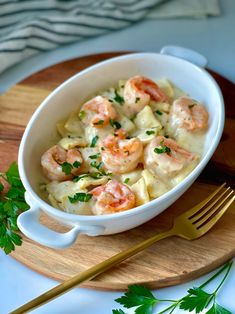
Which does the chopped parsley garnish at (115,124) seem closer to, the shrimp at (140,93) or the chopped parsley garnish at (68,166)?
the shrimp at (140,93)

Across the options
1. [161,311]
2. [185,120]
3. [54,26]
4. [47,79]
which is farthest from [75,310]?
[54,26]

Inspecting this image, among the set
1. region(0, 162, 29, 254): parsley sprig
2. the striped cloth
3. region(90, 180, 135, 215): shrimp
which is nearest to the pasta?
region(90, 180, 135, 215): shrimp

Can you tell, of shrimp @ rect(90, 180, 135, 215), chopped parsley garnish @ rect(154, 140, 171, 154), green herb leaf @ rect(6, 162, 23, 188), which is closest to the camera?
shrimp @ rect(90, 180, 135, 215)

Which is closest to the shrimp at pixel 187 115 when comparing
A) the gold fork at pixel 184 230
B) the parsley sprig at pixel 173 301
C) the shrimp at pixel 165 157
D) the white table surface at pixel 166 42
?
the shrimp at pixel 165 157

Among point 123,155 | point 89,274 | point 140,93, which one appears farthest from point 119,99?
point 89,274

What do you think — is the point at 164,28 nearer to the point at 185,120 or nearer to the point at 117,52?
the point at 117,52

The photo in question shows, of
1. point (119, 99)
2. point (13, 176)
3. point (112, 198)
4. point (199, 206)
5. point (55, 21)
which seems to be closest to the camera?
point (112, 198)

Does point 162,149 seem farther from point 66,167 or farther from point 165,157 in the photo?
point 66,167

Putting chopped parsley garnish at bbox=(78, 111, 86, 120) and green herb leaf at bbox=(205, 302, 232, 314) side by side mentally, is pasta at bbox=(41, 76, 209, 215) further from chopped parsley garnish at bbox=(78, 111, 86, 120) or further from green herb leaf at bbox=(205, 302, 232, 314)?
green herb leaf at bbox=(205, 302, 232, 314)
